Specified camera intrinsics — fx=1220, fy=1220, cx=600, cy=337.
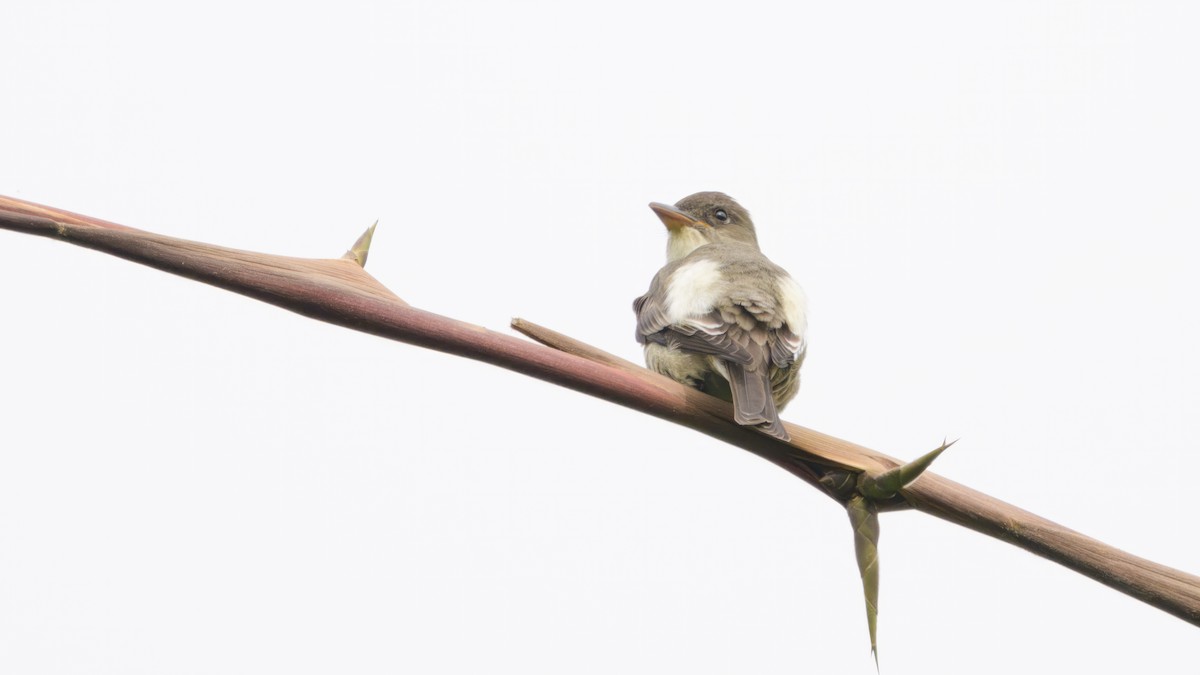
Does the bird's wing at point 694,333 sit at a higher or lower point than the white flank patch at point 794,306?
lower

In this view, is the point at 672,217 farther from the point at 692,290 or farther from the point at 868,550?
the point at 868,550

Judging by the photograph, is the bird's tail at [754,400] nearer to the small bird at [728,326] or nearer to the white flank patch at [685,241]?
the small bird at [728,326]

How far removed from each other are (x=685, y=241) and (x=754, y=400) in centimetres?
312

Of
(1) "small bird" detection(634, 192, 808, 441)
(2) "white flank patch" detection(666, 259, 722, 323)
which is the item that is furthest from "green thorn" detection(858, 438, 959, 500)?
(2) "white flank patch" detection(666, 259, 722, 323)

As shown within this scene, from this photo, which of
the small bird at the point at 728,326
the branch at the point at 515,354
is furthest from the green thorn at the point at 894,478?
the small bird at the point at 728,326

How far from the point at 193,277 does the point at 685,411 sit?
0.82 metres

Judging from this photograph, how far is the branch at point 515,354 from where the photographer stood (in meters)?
1.84

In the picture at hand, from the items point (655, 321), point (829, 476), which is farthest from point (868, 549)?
point (655, 321)

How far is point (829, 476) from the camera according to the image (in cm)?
213

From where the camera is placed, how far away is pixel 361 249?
2.23m

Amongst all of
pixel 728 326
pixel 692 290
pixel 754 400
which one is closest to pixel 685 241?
pixel 692 290

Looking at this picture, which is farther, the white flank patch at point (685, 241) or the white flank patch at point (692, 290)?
the white flank patch at point (685, 241)

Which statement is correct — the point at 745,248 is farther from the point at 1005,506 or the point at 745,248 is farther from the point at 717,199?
the point at 1005,506

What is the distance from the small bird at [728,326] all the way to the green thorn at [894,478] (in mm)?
1223
